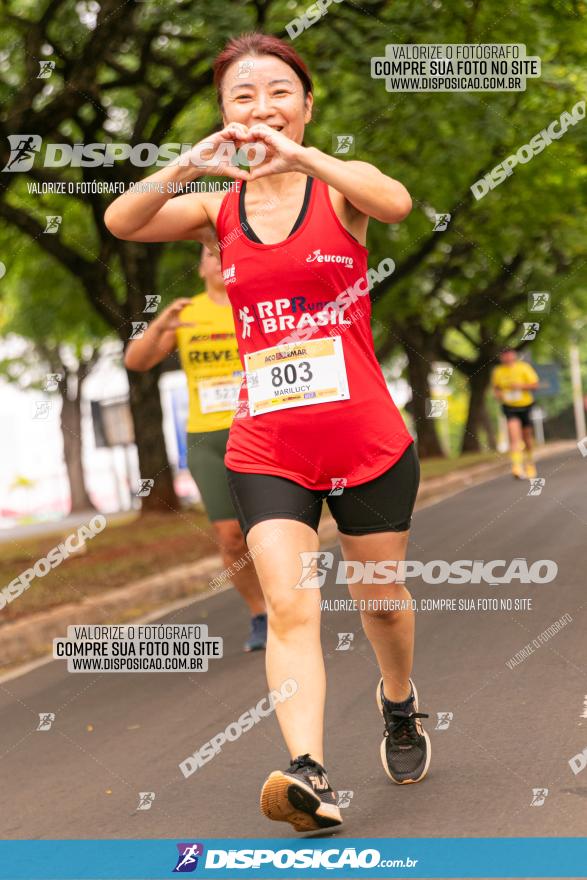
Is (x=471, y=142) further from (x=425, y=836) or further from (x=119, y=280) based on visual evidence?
(x=425, y=836)

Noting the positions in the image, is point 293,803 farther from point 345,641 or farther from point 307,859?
point 345,641

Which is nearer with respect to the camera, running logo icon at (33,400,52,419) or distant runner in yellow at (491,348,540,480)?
running logo icon at (33,400,52,419)

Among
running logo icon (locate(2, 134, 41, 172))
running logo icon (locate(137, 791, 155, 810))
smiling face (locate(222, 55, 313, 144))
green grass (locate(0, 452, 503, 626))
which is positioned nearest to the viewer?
smiling face (locate(222, 55, 313, 144))

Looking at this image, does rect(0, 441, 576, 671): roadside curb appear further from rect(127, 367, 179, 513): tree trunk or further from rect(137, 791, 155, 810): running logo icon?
rect(127, 367, 179, 513): tree trunk

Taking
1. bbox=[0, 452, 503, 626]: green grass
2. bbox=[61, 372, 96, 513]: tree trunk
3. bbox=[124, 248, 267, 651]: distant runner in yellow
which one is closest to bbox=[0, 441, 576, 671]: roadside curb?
bbox=[0, 452, 503, 626]: green grass

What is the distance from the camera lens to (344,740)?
16.3 feet

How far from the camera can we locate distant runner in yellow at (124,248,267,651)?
22.7 feet

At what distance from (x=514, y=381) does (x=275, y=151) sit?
14.0m

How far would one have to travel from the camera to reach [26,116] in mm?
13047

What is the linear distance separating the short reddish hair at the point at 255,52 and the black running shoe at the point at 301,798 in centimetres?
189

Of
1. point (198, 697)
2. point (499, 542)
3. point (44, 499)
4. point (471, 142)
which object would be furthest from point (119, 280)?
point (44, 499)

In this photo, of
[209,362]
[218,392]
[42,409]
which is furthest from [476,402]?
[218,392]

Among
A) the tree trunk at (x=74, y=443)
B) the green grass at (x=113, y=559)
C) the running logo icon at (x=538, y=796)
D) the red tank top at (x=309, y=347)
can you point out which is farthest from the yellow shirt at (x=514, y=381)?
the tree trunk at (x=74, y=443)

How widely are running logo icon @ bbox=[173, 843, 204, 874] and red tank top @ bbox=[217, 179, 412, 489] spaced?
3.54ft
